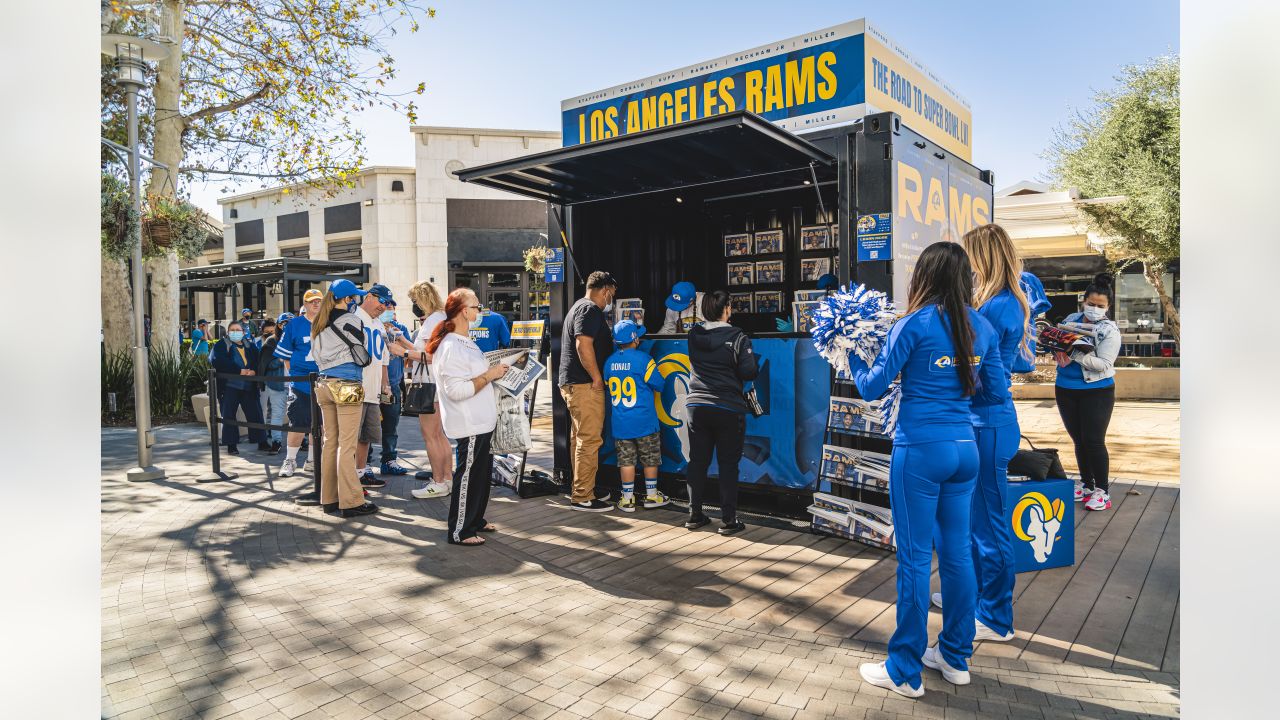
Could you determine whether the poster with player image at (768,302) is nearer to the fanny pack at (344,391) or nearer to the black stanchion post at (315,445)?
the fanny pack at (344,391)

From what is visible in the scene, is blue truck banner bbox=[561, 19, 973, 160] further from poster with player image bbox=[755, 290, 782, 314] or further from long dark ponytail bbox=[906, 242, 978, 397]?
long dark ponytail bbox=[906, 242, 978, 397]

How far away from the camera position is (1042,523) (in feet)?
14.4

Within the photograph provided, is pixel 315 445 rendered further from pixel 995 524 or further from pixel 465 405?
pixel 995 524

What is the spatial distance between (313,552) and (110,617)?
50.2 inches

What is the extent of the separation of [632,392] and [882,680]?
333cm

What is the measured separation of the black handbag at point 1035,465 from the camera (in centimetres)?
432

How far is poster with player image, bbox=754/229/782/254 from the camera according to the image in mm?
8062

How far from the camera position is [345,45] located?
43.4ft

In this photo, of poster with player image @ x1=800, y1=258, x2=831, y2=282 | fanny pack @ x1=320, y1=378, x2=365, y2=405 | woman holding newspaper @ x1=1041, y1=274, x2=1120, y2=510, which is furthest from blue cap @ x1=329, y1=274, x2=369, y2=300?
woman holding newspaper @ x1=1041, y1=274, x2=1120, y2=510

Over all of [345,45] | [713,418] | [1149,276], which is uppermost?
[345,45]

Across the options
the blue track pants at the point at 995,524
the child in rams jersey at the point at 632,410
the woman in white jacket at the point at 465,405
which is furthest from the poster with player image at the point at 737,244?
the blue track pants at the point at 995,524

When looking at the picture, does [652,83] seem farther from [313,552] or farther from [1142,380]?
[1142,380]

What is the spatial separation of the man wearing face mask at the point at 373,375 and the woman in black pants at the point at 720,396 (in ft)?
9.08
